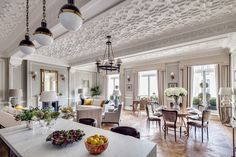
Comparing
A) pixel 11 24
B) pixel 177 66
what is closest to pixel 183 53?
pixel 177 66

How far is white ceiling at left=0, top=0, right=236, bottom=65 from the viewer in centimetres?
253

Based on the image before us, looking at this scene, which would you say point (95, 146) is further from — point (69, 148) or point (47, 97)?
point (47, 97)

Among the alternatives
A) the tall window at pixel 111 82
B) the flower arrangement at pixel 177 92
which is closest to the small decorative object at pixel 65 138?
the flower arrangement at pixel 177 92

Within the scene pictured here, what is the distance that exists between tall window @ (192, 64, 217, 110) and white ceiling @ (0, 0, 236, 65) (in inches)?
134

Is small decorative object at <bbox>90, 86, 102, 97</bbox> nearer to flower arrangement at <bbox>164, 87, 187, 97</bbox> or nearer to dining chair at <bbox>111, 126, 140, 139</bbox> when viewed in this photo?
flower arrangement at <bbox>164, 87, 187, 97</bbox>

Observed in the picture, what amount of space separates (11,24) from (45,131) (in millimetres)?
3088

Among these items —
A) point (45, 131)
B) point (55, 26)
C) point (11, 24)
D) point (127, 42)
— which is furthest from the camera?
point (127, 42)

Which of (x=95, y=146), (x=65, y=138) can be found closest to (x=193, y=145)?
(x=95, y=146)

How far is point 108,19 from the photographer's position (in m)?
3.13

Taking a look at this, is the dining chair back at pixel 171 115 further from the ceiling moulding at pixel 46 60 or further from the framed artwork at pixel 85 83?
the framed artwork at pixel 85 83

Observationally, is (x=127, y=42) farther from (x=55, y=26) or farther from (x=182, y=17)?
(x=55, y=26)

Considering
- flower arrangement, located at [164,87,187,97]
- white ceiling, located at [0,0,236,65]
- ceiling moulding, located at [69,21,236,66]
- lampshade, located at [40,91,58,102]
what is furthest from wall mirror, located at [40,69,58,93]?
flower arrangement, located at [164,87,187,97]

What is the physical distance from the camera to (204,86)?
6414 mm

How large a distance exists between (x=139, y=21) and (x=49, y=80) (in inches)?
235
